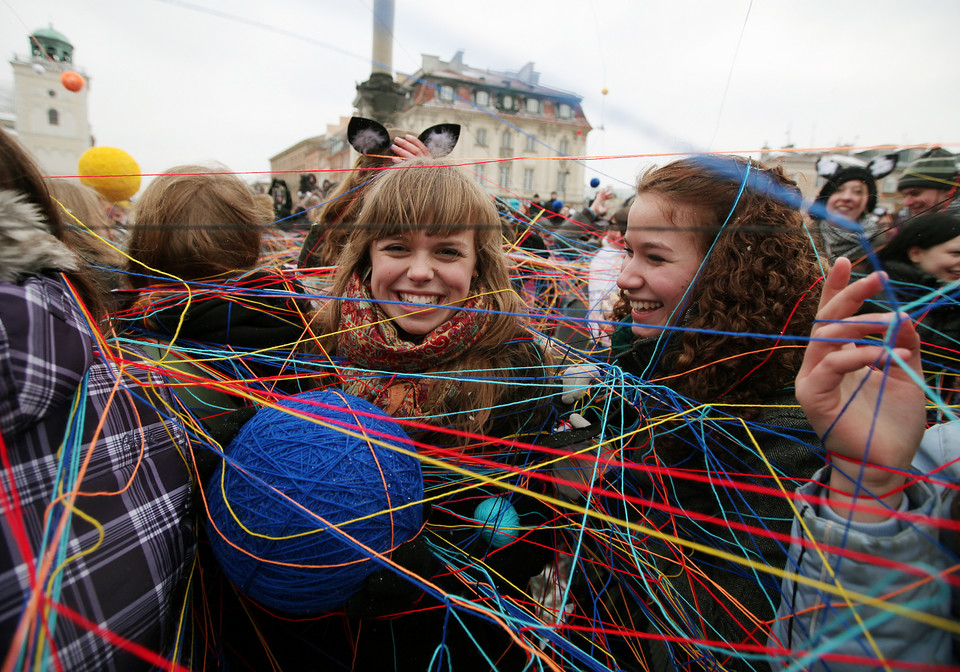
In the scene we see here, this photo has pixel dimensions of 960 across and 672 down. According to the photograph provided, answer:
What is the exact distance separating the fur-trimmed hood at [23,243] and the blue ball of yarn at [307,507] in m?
0.54

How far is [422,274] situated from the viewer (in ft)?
4.91

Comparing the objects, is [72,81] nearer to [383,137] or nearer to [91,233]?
[91,233]

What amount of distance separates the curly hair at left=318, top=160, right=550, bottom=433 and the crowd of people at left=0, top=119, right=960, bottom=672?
1cm

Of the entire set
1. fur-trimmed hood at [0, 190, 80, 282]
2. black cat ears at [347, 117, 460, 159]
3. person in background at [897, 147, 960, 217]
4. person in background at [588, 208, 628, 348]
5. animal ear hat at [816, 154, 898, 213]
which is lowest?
person in background at [588, 208, 628, 348]

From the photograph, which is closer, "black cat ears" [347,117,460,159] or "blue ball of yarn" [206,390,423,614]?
"blue ball of yarn" [206,390,423,614]

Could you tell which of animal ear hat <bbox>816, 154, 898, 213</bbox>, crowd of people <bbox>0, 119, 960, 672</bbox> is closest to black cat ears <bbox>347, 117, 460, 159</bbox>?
crowd of people <bbox>0, 119, 960, 672</bbox>

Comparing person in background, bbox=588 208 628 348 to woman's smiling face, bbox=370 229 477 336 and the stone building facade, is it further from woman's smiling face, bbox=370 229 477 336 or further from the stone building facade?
woman's smiling face, bbox=370 229 477 336

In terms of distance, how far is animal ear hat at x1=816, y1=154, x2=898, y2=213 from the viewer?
2.93m

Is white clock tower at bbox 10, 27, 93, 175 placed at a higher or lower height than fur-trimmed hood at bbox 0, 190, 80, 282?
higher

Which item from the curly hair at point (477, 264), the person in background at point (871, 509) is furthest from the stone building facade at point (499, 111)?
the person in background at point (871, 509)

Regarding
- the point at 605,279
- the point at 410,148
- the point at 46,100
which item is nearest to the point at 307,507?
the point at 410,148

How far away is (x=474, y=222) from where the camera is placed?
64.4 inches

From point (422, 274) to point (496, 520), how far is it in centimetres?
82

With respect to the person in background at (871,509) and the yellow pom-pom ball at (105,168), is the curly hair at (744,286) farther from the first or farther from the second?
the yellow pom-pom ball at (105,168)
